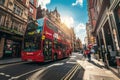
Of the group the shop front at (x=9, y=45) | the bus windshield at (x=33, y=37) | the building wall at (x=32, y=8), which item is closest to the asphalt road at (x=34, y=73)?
the bus windshield at (x=33, y=37)

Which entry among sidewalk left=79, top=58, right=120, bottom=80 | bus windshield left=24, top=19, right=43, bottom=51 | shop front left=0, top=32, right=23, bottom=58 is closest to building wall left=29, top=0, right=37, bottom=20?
shop front left=0, top=32, right=23, bottom=58

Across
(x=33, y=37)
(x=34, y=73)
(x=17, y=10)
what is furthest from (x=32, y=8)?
(x=34, y=73)

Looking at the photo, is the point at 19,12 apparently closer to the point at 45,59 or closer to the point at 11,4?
the point at 11,4

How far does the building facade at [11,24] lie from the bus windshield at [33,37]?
6.23 metres

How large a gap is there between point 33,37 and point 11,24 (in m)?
10.0

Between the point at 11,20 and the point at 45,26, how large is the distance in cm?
1039

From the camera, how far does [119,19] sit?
6.86 metres

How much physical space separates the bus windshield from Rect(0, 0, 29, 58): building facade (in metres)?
6.23

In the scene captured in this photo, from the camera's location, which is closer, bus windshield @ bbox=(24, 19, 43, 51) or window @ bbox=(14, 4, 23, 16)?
bus windshield @ bbox=(24, 19, 43, 51)

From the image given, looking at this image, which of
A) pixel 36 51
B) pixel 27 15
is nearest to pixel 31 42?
pixel 36 51

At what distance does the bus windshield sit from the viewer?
31.7 feet

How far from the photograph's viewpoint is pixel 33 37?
392 inches

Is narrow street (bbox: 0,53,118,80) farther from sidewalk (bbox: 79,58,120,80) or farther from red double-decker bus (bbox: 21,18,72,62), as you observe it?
red double-decker bus (bbox: 21,18,72,62)

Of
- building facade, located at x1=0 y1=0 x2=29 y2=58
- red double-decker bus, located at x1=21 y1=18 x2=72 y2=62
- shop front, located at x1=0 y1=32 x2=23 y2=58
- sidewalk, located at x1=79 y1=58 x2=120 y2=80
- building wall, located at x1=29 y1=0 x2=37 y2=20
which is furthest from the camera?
building wall, located at x1=29 y1=0 x2=37 y2=20
